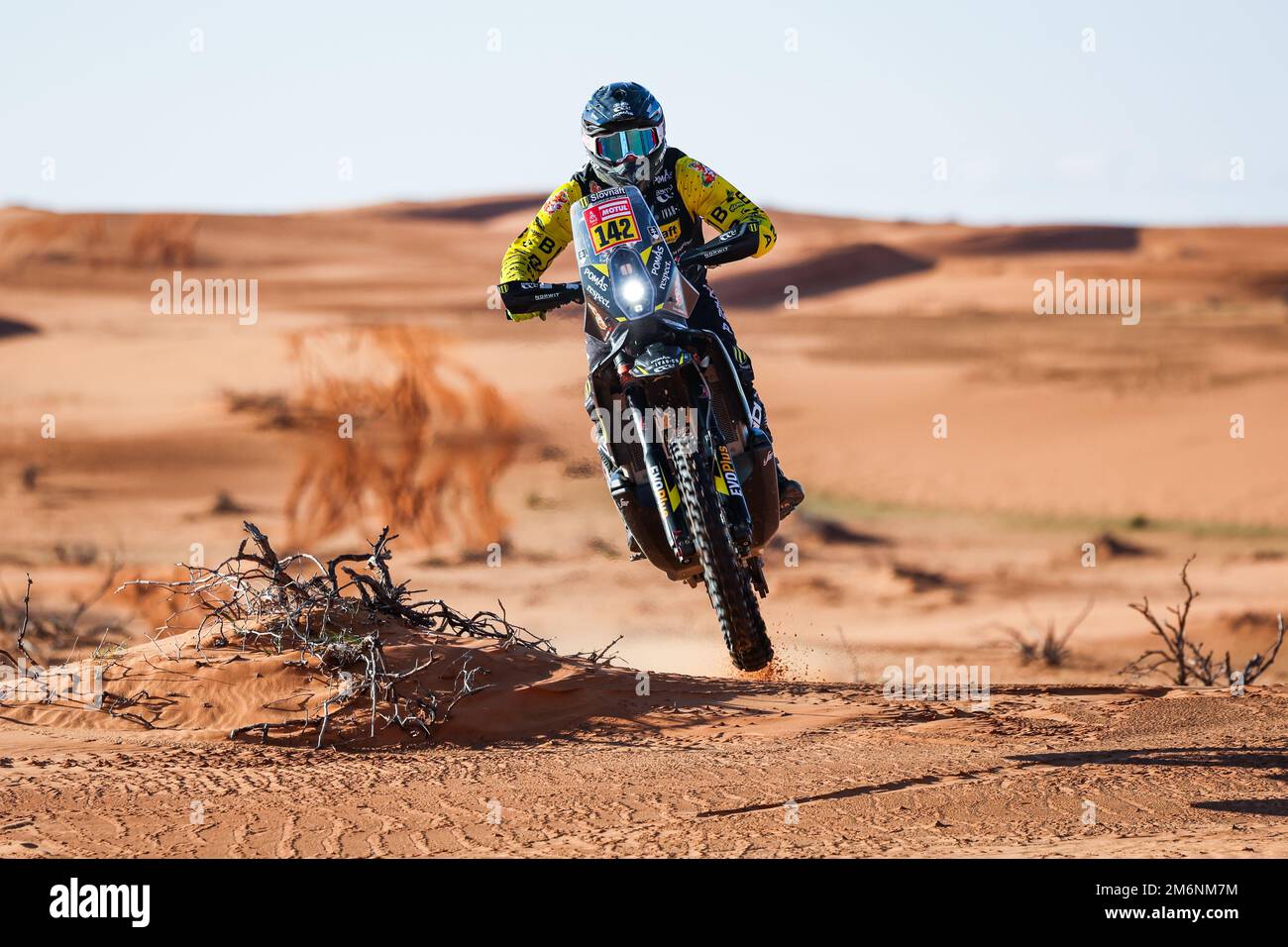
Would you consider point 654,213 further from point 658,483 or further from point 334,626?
point 334,626

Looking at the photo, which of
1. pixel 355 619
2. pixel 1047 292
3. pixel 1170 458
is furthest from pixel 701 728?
pixel 1047 292

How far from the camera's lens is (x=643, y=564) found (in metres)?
20.1

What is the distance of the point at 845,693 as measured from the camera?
9.77 metres

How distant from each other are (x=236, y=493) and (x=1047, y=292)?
723 inches

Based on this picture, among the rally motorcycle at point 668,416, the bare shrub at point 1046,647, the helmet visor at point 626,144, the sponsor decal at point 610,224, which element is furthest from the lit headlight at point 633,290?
the bare shrub at point 1046,647

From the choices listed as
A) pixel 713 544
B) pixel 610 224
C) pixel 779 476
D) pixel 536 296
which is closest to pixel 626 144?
pixel 610 224

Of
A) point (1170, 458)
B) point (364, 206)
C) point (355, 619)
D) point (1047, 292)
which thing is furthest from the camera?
point (364, 206)

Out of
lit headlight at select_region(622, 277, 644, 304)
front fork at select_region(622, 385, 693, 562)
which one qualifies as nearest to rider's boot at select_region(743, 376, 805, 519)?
front fork at select_region(622, 385, 693, 562)

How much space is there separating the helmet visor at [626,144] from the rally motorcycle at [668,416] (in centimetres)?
44

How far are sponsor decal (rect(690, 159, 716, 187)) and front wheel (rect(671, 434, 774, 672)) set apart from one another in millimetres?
1694

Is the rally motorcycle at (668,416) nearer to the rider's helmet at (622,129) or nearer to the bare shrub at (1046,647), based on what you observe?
the rider's helmet at (622,129)

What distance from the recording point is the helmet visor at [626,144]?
24.4ft

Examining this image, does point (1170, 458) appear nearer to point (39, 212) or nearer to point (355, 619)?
point (355, 619)

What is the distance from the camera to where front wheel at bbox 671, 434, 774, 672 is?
22.0 ft
